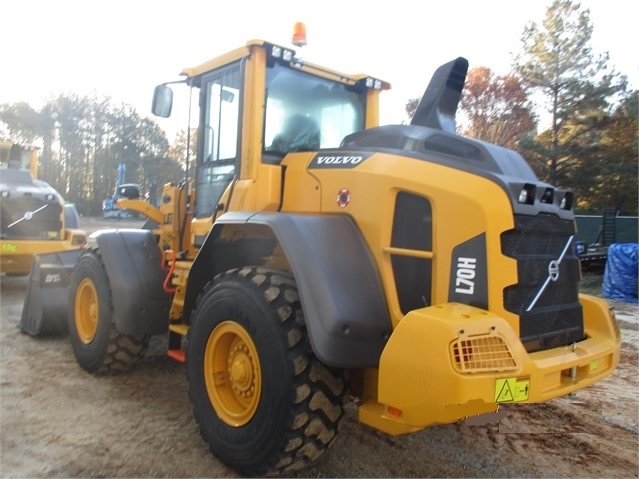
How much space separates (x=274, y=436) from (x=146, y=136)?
39505 millimetres

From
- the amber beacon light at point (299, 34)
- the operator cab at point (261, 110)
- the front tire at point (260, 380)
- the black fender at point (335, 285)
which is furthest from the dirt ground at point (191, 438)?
the amber beacon light at point (299, 34)

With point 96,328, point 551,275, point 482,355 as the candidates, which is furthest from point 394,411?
point 96,328

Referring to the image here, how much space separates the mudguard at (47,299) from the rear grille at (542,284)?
181 inches

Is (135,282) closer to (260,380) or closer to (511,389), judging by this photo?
(260,380)

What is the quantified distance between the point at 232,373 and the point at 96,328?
1.99 m

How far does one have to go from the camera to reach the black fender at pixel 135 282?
428 cm

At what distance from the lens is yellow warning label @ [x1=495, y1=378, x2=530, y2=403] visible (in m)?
2.34

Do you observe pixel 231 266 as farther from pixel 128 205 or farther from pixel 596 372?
pixel 596 372

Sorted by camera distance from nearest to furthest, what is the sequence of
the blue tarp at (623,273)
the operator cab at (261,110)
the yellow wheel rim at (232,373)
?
the yellow wheel rim at (232,373), the operator cab at (261,110), the blue tarp at (623,273)

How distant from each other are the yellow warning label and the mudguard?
185 inches

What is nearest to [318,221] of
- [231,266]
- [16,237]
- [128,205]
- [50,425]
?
[231,266]

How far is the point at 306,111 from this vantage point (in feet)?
13.4

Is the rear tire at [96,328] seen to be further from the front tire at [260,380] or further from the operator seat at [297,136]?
the operator seat at [297,136]

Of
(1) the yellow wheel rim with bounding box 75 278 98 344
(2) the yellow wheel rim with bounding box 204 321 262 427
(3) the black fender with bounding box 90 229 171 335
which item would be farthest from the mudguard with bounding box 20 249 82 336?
(2) the yellow wheel rim with bounding box 204 321 262 427
